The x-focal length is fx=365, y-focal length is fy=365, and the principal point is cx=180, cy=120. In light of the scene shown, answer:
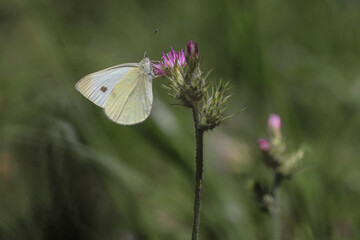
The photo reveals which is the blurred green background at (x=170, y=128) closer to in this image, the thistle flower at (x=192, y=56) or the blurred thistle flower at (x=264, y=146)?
the blurred thistle flower at (x=264, y=146)

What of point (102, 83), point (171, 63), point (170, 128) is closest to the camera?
point (171, 63)

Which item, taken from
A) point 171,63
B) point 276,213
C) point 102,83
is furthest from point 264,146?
point 102,83

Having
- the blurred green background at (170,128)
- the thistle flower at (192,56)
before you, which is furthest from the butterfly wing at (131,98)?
the thistle flower at (192,56)

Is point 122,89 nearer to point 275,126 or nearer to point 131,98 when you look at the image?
point 131,98

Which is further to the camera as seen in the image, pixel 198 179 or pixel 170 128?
pixel 170 128

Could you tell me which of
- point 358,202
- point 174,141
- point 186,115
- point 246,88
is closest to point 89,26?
point 186,115

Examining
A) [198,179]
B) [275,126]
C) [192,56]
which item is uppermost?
[275,126]

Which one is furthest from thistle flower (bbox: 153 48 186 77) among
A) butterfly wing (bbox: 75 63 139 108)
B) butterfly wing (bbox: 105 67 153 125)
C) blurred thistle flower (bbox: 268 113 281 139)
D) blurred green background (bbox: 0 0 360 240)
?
blurred thistle flower (bbox: 268 113 281 139)
